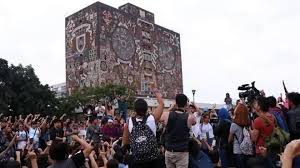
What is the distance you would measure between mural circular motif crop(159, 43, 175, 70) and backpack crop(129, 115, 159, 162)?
195 feet

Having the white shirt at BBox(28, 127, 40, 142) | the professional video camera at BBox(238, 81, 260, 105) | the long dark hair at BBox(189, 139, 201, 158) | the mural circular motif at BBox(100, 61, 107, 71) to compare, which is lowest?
the white shirt at BBox(28, 127, 40, 142)

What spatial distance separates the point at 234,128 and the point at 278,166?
101 inches

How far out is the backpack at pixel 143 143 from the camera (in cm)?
560

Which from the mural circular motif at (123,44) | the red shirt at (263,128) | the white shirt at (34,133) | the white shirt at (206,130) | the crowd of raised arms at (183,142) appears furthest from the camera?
the mural circular motif at (123,44)

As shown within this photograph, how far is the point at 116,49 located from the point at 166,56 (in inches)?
519

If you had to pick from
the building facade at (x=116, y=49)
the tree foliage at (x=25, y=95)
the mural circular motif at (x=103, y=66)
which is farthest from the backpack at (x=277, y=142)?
the mural circular motif at (x=103, y=66)

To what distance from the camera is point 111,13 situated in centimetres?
5528

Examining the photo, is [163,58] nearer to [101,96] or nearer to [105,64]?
[105,64]

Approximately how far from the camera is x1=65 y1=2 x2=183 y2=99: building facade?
53.5 meters

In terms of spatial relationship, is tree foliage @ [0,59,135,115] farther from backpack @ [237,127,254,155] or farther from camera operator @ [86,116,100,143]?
backpack @ [237,127,254,155]

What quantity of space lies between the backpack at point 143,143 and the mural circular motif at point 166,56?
59.5 meters

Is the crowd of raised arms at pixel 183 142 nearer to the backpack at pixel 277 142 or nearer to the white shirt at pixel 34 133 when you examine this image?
the backpack at pixel 277 142

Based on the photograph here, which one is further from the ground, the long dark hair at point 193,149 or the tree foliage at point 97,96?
the tree foliage at point 97,96

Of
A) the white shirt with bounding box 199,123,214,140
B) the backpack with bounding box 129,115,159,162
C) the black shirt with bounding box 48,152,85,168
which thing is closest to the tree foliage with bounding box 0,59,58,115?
the white shirt with bounding box 199,123,214,140
